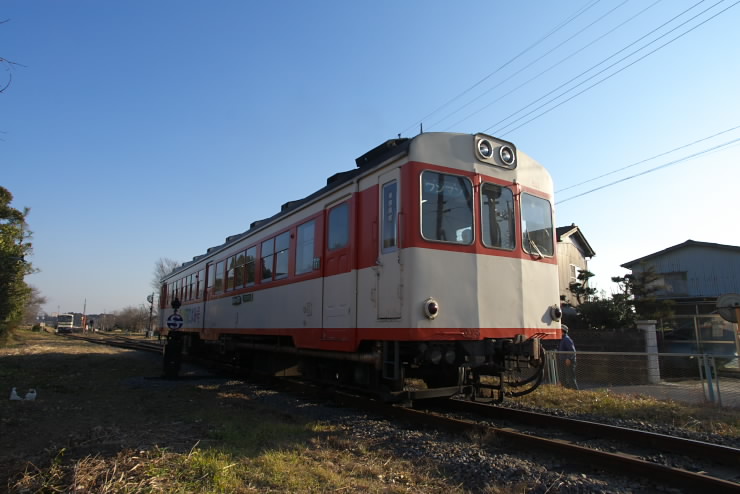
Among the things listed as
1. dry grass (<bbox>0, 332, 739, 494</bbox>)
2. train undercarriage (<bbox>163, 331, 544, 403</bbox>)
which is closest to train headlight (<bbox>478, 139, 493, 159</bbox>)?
train undercarriage (<bbox>163, 331, 544, 403</bbox>)

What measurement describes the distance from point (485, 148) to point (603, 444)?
12.8 feet

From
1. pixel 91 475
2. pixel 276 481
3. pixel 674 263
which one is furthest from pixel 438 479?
pixel 674 263

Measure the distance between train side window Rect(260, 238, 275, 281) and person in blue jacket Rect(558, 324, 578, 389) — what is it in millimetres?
6205

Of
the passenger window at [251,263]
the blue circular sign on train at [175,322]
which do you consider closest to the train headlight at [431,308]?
the passenger window at [251,263]

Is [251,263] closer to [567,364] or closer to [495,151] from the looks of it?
[495,151]

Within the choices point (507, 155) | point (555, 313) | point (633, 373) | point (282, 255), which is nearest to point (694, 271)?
point (633, 373)

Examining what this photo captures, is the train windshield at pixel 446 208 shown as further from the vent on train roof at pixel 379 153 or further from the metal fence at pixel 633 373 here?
the metal fence at pixel 633 373

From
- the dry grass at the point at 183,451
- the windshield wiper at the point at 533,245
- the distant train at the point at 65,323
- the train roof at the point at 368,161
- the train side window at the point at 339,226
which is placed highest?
the train roof at the point at 368,161

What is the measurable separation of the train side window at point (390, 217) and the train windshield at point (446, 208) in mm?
370

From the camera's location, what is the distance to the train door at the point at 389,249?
19.3 ft

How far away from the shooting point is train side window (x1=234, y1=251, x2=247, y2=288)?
1149cm

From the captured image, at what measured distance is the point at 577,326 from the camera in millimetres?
18547

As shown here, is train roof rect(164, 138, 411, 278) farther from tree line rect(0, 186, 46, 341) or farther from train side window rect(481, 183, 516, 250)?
tree line rect(0, 186, 46, 341)

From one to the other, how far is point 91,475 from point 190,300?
13.0m
